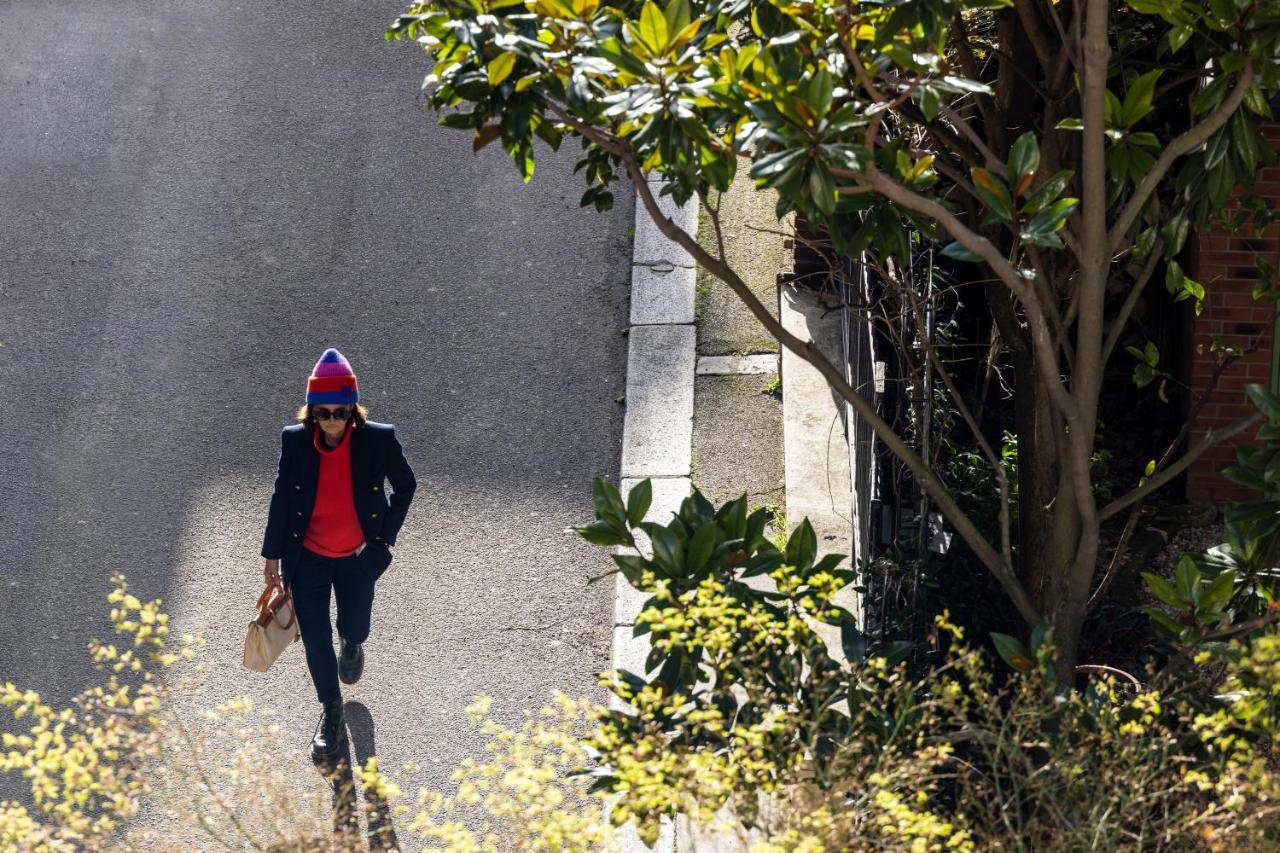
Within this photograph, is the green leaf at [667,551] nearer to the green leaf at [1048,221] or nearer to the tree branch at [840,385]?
the tree branch at [840,385]

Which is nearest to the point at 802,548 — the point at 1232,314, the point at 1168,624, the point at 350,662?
the point at 1168,624

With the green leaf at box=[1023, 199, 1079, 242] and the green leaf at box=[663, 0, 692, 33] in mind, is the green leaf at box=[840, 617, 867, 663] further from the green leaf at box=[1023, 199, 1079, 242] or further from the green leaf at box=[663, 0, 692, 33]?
the green leaf at box=[663, 0, 692, 33]

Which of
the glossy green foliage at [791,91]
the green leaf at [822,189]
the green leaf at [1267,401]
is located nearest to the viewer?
the green leaf at [822,189]

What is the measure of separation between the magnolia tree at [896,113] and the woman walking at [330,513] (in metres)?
1.50

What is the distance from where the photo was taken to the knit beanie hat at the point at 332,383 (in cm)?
577

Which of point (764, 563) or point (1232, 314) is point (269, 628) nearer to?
point (764, 563)

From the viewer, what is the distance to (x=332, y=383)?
5.77 metres

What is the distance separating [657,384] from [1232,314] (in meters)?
3.09

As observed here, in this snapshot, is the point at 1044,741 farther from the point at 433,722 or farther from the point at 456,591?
the point at 456,591

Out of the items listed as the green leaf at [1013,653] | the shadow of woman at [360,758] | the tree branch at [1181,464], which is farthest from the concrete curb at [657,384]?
the tree branch at [1181,464]

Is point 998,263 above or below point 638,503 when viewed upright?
above

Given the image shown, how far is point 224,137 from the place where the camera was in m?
10.3

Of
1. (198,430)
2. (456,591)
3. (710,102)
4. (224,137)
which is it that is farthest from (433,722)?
(224,137)

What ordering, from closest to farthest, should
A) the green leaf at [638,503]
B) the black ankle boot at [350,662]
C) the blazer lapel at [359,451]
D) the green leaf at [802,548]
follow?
1. the green leaf at [638,503]
2. the green leaf at [802,548]
3. the blazer lapel at [359,451]
4. the black ankle boot at [350,662]
